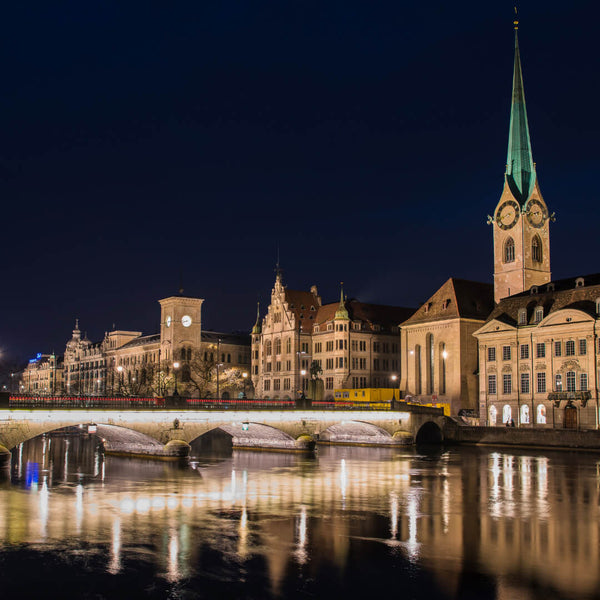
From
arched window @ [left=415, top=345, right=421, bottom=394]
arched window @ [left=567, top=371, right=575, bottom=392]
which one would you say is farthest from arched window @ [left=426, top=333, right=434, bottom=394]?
arched window @ [left=567, top=371, right=575, bottom=392]

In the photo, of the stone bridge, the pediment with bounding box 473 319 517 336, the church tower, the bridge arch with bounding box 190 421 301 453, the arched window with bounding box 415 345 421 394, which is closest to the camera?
the stone bridge

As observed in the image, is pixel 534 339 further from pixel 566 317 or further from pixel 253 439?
pixel 253 439

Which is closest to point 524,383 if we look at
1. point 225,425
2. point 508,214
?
point 508,214

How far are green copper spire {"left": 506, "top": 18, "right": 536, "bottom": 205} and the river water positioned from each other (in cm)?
5895

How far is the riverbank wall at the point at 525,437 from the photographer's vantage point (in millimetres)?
73875

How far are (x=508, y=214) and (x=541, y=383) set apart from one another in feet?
103

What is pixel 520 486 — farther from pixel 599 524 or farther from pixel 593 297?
pixel 593 297

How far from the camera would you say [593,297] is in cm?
8188

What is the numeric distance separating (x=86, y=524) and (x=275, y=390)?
96.0 m

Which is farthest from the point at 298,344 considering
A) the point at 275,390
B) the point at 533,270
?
the point at 533,270

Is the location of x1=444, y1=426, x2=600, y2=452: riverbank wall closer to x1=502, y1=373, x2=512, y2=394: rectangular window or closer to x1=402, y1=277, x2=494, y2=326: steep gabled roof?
x1=502, y1=373, x2=512, y2=394: rectangular window

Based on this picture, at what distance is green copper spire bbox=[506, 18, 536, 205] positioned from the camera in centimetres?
10981

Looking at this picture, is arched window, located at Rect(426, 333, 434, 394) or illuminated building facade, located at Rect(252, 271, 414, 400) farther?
illuminated building facade, located at Rect(252, 271, 414, 400)

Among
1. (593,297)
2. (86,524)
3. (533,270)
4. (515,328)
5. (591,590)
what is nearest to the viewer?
(591,590)
